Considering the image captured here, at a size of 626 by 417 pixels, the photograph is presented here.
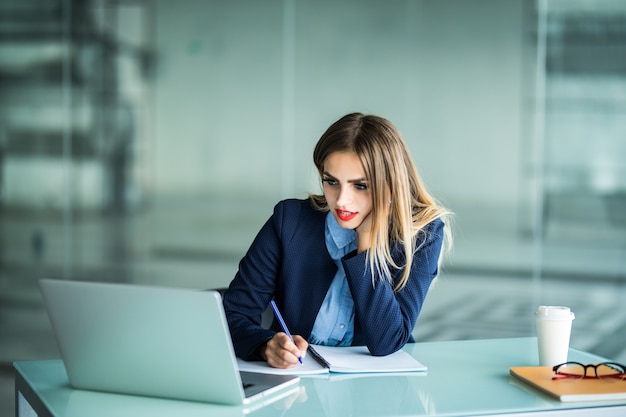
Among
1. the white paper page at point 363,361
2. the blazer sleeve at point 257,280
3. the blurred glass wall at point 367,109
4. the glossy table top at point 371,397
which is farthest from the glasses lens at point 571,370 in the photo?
the blurred glass wall at point 367,109

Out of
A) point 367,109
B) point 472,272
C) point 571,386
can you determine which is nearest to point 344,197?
point 571,386

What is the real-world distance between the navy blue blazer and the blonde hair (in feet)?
0.10

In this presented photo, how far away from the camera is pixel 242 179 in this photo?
519 centimetres

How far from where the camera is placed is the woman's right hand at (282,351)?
1746mm

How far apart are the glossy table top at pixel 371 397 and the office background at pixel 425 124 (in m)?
3.23

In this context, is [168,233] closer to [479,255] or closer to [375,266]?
[479,255]

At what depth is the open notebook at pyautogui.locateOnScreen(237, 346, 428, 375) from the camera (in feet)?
5.73

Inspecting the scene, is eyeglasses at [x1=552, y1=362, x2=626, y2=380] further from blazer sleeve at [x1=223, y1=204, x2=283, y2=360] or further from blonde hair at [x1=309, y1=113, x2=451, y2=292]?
blazer sleeve at [x1=223, y1=204, x2=283, y2=360]

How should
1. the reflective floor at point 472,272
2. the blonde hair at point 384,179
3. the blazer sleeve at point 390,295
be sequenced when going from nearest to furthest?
the blazer sleeve at point 390,295, the blonde hair at point 384,179, the reflective floor at point 472,272

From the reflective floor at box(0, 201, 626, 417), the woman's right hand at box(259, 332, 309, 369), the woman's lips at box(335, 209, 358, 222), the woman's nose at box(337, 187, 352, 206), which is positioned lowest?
the reflective floor at box(0, 201, 626, 417)

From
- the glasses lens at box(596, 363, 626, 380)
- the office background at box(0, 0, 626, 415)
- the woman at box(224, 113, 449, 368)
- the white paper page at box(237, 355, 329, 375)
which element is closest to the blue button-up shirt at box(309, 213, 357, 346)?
the woman at box(224, 113, 449, 368)

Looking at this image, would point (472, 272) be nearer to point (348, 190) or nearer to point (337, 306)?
point (337, 306)

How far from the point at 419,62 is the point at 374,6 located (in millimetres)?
424

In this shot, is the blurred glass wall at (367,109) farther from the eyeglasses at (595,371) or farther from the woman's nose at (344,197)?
the eyeglasses at (595,371)
